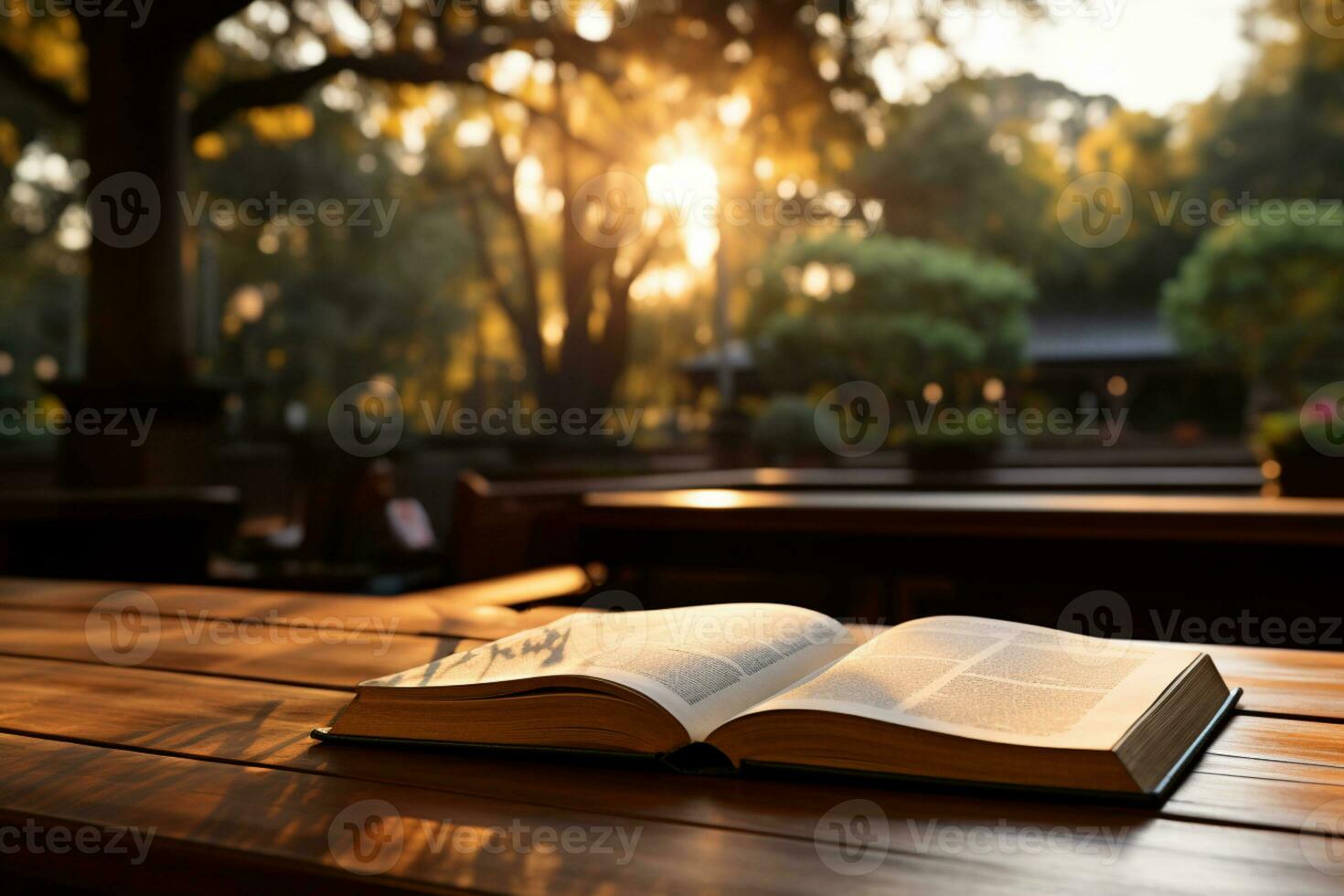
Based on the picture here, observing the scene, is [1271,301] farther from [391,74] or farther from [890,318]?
[391,74]

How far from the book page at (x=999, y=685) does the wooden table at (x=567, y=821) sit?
0.23 ft

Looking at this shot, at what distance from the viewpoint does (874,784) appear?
0.98 metres

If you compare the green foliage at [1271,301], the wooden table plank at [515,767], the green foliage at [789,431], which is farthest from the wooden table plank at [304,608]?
the green foliage at [1271,301]

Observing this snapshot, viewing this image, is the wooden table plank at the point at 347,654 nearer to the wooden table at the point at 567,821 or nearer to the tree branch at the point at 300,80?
the wooden table at the point at 567,821

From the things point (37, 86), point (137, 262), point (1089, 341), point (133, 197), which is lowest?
point (137, 262)

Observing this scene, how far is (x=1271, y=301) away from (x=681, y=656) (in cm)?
2620

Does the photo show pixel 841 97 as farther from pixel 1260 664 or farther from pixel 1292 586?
pixel 1260 664

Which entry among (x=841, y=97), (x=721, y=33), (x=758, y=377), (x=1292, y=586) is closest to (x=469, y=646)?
(x=1292, y=586)

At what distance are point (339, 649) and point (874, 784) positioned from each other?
97cm

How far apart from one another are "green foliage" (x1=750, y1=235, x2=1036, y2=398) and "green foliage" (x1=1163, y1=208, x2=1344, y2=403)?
3.69 metres

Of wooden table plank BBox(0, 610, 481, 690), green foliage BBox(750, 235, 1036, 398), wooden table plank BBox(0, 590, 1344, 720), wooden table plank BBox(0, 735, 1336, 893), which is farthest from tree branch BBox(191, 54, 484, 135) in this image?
green foliage BBox(750, 235, 1036, 398)

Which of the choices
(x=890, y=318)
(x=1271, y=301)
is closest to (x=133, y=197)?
(x=890, y=318)

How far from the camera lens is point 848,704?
1.01m

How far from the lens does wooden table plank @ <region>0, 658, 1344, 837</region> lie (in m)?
0.92
